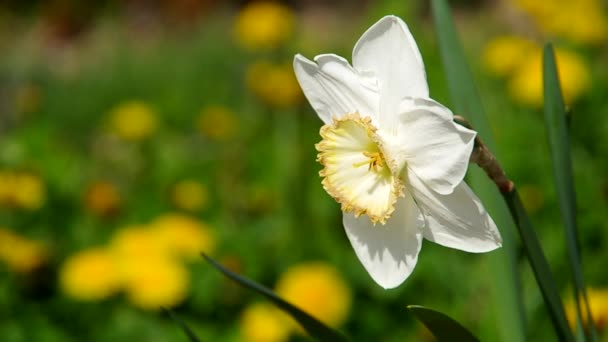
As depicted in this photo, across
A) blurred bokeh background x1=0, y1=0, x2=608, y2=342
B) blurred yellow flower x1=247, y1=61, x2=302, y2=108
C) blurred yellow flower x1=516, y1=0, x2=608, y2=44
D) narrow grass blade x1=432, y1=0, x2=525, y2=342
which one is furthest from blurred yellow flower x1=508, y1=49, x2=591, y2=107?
narrow grass blade x1=432, y1=0, x2=525, y2=342

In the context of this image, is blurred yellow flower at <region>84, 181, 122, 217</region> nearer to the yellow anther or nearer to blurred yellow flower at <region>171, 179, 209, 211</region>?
blurred yellow flower at <region>171, 179, 209, 211</region>

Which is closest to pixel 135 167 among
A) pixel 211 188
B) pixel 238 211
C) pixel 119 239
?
pixel 211 188

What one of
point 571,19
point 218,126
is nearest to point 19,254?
point 218,126

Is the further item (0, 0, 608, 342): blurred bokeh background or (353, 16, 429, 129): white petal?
(0, 0, 608, 342): blurred bokeh background

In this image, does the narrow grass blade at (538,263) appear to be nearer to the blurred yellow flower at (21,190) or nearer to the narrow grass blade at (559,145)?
the narrow grass blade at (559,145)

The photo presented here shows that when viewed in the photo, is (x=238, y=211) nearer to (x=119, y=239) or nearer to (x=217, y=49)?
(x=119, y=239)

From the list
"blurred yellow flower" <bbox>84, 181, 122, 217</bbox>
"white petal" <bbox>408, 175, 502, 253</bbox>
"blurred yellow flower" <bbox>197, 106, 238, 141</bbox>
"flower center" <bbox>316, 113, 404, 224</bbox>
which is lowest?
"blurred yellow flower" <bbox>84, 181, 122, 217</bbox>
